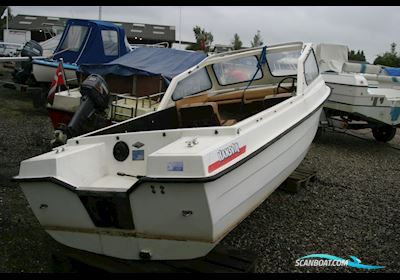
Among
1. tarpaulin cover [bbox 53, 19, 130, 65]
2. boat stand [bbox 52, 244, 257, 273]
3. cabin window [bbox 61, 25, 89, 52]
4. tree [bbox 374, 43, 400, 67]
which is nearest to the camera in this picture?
boat stand [bbox 52, 244, 257, 273]

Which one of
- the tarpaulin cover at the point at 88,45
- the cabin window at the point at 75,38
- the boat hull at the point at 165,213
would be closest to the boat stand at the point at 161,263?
the boat hull at the point at 165,213

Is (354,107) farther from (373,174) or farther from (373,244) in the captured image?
(373,244)

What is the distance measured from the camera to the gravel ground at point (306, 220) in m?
3.31

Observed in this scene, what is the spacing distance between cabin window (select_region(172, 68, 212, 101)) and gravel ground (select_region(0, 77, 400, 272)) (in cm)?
147

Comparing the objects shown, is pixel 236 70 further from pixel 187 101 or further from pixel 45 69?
pixel 45 69

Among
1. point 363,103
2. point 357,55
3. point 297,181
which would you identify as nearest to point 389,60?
point 357,55

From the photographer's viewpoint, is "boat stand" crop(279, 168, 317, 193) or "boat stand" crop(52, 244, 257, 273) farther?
"boat stand" crop(279, 168, 317, 193)

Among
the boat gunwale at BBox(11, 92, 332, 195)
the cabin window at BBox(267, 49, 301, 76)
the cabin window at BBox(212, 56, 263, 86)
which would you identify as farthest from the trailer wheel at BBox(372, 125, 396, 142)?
the boat gunwale at BBox(11, 92, 332, 195)

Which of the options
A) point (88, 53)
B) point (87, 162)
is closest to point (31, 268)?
point (87, 162)

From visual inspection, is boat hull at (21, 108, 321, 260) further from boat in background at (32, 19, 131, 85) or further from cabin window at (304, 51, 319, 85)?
boat in background at (32, 19, 131, 85)

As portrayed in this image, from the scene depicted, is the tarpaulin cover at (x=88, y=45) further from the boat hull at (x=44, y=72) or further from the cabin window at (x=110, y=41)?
the boat hull at (x=44, y=72)

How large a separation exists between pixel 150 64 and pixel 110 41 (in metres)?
2.65

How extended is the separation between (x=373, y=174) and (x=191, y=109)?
140 inches

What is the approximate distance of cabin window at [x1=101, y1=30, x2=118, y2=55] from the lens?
9.66 metres
